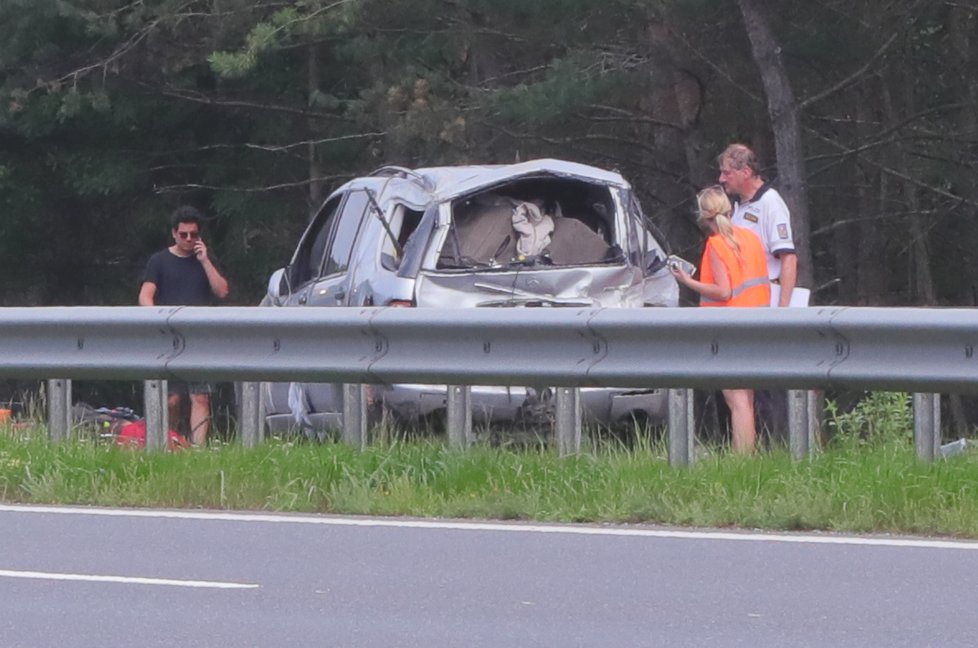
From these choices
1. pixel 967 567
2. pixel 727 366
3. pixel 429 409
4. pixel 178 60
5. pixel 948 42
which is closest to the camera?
pixel 967 567

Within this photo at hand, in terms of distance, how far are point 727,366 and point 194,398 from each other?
159 inches

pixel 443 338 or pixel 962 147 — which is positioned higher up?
pixel 962 147

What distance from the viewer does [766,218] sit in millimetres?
10594

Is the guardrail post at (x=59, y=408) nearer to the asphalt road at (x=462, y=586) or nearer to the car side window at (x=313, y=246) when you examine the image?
the asphalt road at (x=462, y=586)

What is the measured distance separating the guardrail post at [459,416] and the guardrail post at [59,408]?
2.13m

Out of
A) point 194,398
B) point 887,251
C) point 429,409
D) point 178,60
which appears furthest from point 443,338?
point 887,251

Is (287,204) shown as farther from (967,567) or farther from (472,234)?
(967,567)

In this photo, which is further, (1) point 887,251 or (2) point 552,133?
(1) point 887,251

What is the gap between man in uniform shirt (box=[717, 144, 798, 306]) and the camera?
34.6 feet

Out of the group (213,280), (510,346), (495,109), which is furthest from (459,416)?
(495,109)

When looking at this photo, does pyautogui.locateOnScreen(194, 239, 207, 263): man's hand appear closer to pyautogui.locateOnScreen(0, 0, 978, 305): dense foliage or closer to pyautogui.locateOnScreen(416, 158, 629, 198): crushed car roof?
pyautogui.locateOnScreen(416, 158, 629, 198): crushed car roof

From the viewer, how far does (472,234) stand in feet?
36.1

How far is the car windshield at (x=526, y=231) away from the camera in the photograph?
10883 mm

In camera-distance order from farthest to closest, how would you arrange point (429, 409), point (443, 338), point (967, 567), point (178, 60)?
point (178, 60) → point (429, 409) → point (443, 338) → point (967, 567)
